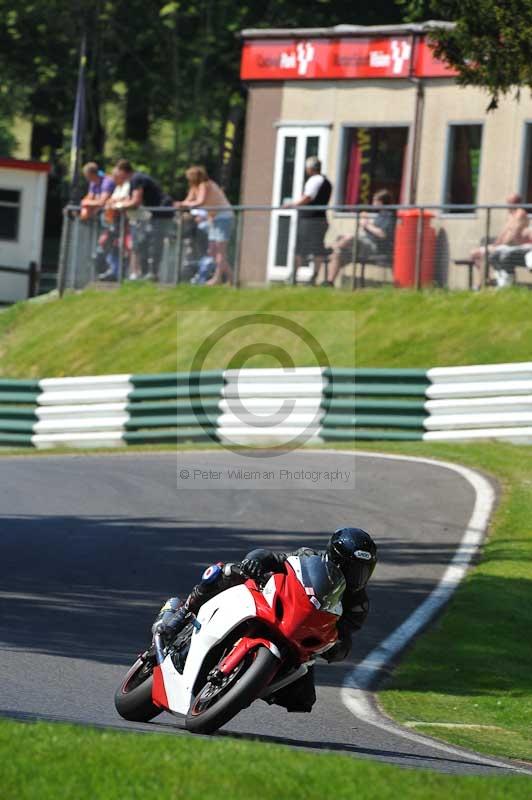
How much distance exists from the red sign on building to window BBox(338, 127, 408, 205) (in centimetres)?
99

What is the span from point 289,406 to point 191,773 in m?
13.0

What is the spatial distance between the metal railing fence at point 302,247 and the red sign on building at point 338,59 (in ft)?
15.2

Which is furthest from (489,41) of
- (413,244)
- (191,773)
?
(191,773)

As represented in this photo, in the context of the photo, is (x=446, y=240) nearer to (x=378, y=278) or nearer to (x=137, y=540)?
(x=378, y=278)

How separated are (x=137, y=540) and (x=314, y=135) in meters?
15.6

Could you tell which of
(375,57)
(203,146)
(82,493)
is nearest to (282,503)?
(82,493)

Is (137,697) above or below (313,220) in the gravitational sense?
below

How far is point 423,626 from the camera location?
36.6ft

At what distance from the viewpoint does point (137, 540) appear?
13.1 metres

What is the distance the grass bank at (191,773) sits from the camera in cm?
557

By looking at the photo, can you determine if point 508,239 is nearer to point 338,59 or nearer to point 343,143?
point 343,143

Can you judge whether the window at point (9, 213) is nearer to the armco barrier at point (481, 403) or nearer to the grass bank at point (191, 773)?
the armco barrier at point (481, 403)

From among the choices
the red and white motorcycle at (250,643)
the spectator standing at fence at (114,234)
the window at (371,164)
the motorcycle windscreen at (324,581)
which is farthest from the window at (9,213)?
the motorcycle windscreen at (324,581)

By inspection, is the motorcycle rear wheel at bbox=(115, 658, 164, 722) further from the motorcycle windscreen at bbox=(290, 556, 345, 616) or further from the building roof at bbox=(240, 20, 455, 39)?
the building roof at bbox=(240, 20, 455, 39)
